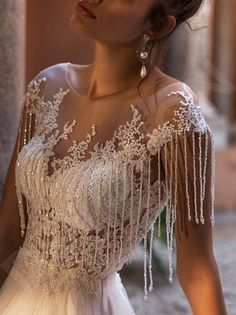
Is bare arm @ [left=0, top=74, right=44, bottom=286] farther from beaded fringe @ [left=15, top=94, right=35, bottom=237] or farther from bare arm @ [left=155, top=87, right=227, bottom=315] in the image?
bare arm @ [left=155, top=87, right=227, bottom=315]

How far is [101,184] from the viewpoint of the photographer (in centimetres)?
95

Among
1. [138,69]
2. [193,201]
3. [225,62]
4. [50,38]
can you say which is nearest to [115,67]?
[138,69]

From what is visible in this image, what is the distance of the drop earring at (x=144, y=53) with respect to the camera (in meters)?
0.99

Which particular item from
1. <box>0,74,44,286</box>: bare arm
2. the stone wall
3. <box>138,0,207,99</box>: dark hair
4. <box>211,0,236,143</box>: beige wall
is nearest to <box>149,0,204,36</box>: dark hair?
<box>138,0,207,99</box>: dark hair

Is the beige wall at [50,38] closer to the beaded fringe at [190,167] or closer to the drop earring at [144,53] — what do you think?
the drop earring at [144,53]

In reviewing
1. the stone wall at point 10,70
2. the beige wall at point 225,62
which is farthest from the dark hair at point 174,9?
the beige wall at point 225,62

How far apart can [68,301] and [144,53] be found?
1.31ft

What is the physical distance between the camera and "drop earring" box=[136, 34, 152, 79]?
989mm

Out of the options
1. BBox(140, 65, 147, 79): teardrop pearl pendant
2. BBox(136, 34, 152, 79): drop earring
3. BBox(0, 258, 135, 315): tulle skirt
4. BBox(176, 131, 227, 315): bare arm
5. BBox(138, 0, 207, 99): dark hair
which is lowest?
BBox(0, 258, 135, 315): tulle skirt

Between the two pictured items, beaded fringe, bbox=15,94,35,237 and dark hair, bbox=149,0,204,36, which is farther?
beaded fringe, bbox=15,94,35,237

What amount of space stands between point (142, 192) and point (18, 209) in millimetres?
244

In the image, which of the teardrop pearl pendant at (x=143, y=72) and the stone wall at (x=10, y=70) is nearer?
the teardrop pearl pendant at (x=143, y=72)

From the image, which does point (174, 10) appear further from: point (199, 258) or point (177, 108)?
point (199, 258)

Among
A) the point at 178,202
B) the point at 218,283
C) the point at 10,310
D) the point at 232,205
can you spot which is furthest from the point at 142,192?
the point at 232,205
